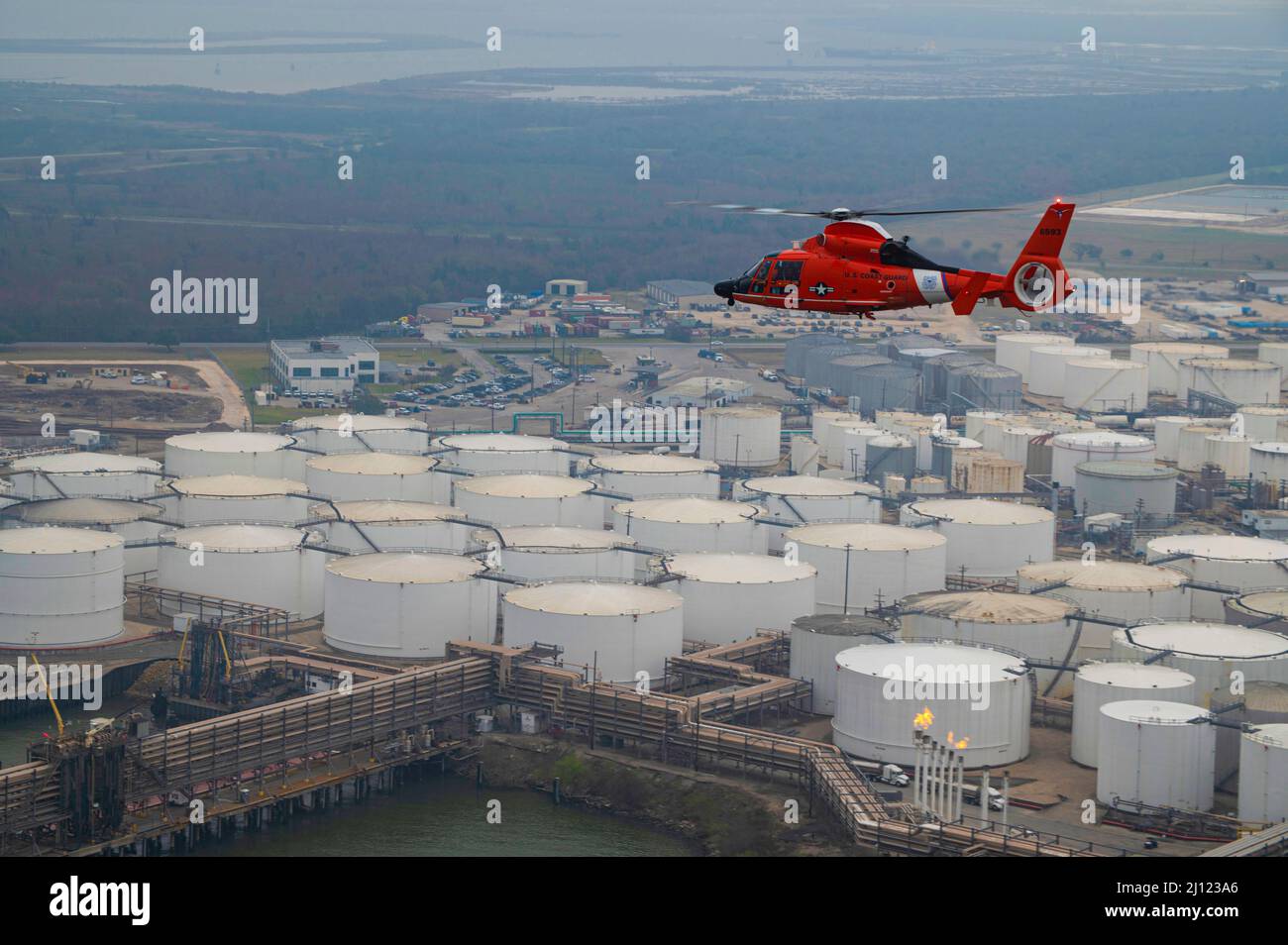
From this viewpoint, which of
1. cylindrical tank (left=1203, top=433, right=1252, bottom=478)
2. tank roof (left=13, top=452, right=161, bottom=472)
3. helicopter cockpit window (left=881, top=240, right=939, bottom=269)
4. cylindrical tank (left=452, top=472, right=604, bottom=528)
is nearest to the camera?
helicopter cockpit window (left=881, top=240, right=939, bottom=269)

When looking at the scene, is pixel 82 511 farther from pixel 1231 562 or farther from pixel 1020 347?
pixel 1020 347

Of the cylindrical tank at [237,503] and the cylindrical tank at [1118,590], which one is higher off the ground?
the cylindrical tank at [237,503]

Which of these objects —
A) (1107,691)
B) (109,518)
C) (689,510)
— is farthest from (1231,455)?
(109,518)

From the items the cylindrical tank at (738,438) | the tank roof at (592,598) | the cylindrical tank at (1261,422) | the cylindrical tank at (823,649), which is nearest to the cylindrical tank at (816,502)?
the cylindrical tank at (738,438)

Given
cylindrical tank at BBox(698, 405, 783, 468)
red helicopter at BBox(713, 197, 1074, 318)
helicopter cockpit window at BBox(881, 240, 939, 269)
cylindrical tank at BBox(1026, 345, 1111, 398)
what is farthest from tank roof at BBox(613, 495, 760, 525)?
cylindrical tank at BBox(1026, 345, 1111, 398)

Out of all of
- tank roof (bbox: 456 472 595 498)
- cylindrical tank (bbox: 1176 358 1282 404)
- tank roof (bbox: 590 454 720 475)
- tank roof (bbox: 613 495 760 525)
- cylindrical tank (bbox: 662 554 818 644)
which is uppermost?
cylindrical tank (bbox: 1176 358 1282 404)

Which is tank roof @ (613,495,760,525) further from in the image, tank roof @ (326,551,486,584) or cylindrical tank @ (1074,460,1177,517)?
cylindrical tank @ (1074,460,1177,517)

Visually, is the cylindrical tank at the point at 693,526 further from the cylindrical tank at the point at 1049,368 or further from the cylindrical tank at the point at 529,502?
the cylindrical tank at the point at 1049,368
